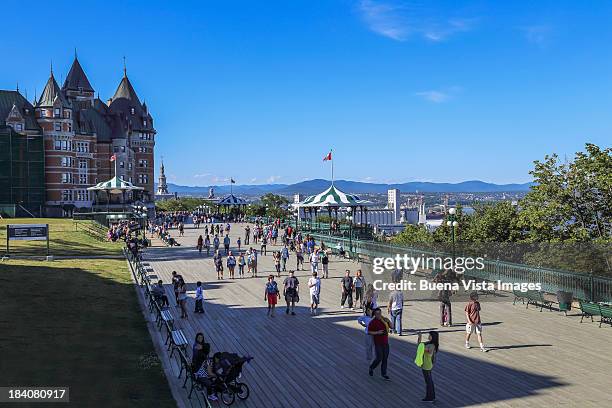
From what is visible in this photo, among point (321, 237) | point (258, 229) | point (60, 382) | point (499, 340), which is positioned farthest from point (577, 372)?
point (258, 229)

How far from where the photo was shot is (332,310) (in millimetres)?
20625

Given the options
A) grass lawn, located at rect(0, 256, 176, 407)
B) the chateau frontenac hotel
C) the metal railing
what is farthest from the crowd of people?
the chateau frontenac hotel

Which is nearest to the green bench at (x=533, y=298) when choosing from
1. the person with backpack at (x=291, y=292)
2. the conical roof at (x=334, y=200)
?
the person with backpack at (x=291, y=292)

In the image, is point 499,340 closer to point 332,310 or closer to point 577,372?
point 577,372

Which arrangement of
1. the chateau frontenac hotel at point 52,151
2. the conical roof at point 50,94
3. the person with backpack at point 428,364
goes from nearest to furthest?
the person with backpack at point 428,364 < the chateau frontenac hotel at point 52,151 < the conical roof at point 50,94

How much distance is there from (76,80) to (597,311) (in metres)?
93.9

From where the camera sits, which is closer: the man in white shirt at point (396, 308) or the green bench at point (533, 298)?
the man in white shirt at point (396, 308)

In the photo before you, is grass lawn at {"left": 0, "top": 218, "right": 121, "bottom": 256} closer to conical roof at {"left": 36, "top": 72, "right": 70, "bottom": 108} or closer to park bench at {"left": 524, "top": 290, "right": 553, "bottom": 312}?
park bench at {"left": 524, "top": 290, "right": 553, "bottom": 312}

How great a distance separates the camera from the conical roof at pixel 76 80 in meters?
97.1

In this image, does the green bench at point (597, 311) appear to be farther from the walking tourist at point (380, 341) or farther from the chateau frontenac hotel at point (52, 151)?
the chateau frontenac hotel at point (52, 151)

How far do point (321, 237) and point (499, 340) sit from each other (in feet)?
84.5

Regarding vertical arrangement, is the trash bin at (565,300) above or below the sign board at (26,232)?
below

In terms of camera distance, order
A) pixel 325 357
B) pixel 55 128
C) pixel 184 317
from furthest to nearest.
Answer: pixel 55 128, pixel 184 317, pixel 325 357

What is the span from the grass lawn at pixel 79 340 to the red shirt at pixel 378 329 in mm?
4276
